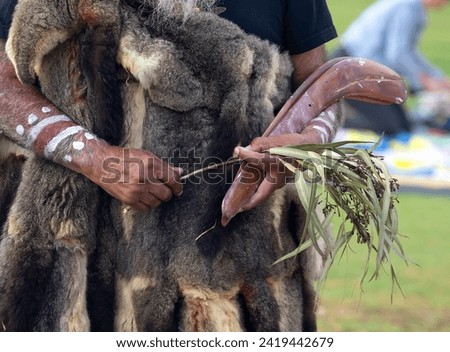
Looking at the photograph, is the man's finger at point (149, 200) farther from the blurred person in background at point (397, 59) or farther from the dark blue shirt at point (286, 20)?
the blurred person in background at point (397, 59)

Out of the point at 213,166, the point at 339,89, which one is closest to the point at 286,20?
the point at 339,89

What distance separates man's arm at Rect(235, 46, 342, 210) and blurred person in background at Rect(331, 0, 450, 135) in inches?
253

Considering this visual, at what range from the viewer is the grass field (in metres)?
5.77

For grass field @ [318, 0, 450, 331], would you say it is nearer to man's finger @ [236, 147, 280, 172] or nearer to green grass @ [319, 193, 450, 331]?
green grass @ [319, 193, 450, 331]

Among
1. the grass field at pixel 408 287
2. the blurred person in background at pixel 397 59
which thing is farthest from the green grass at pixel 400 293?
the blurred person in background at pixel 397 59

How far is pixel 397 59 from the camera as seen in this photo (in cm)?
940

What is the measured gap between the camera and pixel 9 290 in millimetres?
2631

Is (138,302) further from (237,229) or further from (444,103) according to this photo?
(444,103)

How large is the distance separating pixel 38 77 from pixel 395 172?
22.1 ft

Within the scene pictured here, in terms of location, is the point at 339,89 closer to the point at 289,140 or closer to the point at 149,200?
the point at 289,140

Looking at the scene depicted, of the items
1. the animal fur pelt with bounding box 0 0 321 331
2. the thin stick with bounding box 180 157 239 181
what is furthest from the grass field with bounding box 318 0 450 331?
the thin stick with bounding box 180 157 239 181

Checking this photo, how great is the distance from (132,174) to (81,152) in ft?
0.51

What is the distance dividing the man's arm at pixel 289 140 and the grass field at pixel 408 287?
A: 2.22 m

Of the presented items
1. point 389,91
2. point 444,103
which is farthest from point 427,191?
point 389,91
